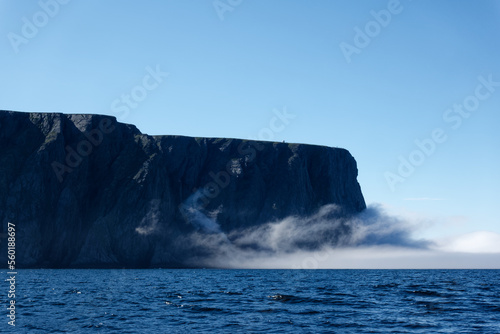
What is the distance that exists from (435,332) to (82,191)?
554 ft

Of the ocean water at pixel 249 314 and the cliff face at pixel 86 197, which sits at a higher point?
the cliff face at pixel 86 197

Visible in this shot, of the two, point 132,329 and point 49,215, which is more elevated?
point 49,215

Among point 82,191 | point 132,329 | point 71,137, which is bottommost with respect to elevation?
point 132,329

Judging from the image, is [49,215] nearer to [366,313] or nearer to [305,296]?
[305,296]

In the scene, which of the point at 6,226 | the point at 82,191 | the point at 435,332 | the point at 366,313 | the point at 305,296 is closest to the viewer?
the point at 435,332

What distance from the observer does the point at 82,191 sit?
611ft

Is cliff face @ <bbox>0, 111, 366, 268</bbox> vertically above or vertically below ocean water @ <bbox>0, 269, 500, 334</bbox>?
above

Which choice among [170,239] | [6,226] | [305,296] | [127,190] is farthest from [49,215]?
[305,296]

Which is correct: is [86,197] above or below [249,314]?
above

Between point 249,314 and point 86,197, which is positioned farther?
point 86,197

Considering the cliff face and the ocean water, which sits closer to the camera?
the ocean water

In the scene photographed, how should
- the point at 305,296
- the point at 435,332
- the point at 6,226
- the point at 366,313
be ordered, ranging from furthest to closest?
the point at 6,226, the point at 305,296, the point at 366,313, the point at 435,332

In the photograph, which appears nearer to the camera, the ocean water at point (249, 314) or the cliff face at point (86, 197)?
the ocean water at point (249, 314)

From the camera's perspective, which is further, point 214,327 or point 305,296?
point 305,296
